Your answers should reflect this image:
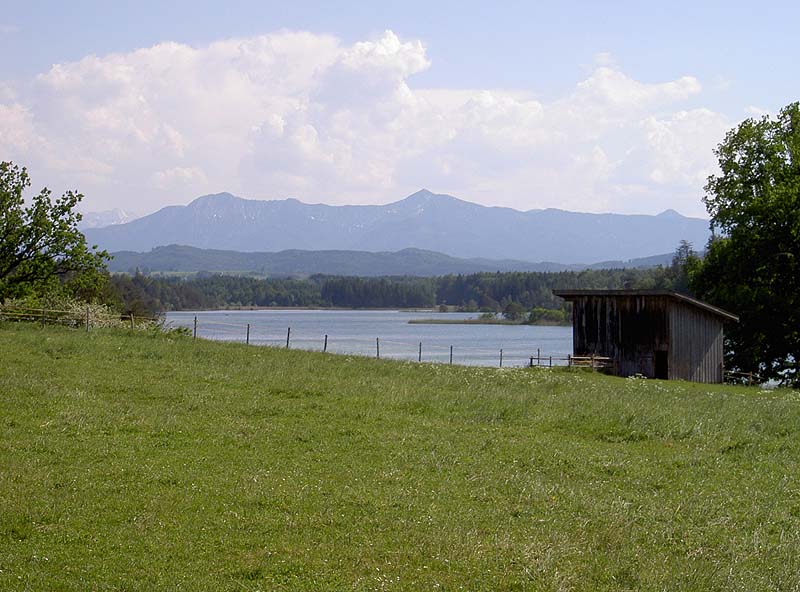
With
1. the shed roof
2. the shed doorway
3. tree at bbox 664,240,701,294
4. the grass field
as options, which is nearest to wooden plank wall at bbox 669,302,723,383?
the shed doorway

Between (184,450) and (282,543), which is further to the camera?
(184,450)

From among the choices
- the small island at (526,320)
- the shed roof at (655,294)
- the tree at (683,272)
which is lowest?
the small island at (526,320)

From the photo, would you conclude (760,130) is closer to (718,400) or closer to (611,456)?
(718,400)

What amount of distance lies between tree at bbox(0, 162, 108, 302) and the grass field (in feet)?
87.8

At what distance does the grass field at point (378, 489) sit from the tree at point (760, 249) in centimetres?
2616

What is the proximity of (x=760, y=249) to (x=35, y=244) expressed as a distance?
39.9 m

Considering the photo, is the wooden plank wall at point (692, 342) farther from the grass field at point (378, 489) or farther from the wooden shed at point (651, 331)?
the grass field at point (378, 489)

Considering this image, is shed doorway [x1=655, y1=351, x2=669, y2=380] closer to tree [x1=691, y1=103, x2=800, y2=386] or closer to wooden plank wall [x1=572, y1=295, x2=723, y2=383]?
wooden plank wall [x1=572, y1=295, x2=723, y2=383]

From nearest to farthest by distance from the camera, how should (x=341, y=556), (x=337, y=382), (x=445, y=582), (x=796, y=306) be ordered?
(x=445, y=582), (x=341, y=556), (x=337, y=382), (x=796, y=306)

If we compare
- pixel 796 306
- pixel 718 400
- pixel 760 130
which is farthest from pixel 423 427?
pixel 760 130

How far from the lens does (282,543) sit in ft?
36.3

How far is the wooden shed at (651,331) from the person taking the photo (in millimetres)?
46812

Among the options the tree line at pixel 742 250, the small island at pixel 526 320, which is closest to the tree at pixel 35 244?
the tree line at pixel 742 250

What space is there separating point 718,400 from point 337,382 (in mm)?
12672
